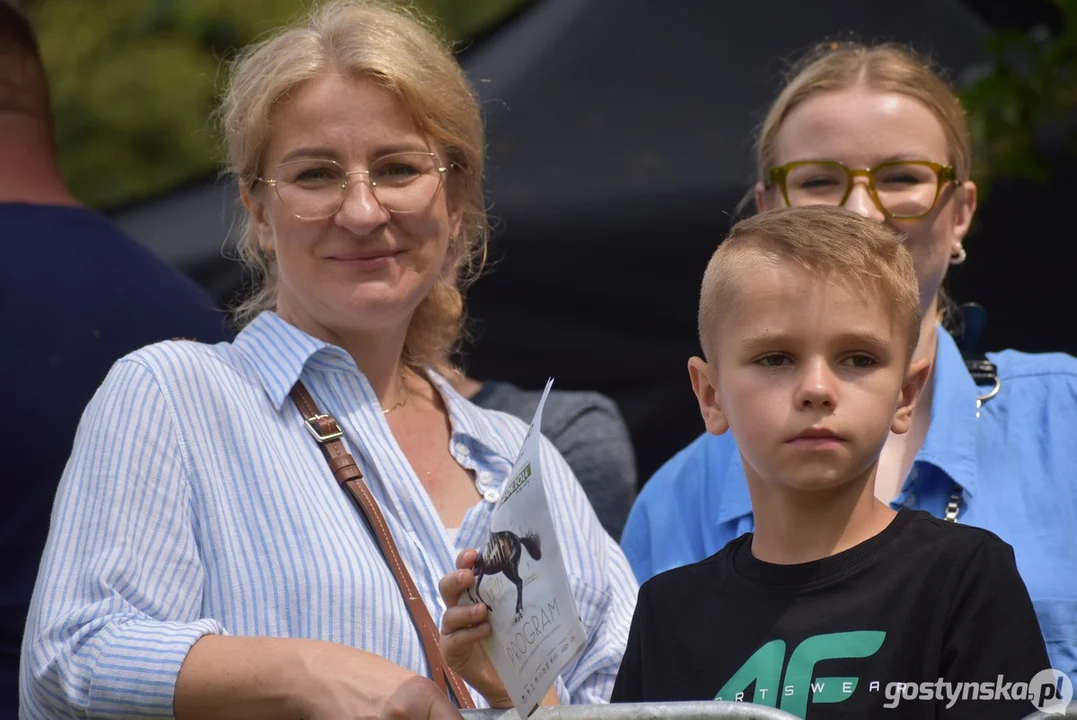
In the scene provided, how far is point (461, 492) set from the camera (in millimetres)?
2686

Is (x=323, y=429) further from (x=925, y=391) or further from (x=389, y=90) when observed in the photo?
(x=925, y=391)

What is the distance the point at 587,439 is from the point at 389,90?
1455mm

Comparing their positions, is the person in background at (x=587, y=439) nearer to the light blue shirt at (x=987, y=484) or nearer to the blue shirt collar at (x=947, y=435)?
the light blue shirt at (x=987, y=484)

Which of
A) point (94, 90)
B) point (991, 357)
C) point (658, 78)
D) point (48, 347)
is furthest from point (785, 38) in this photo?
point (94, 90)

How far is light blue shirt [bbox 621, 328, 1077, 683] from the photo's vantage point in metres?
2.52

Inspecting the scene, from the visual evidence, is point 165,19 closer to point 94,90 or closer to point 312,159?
point 94,90

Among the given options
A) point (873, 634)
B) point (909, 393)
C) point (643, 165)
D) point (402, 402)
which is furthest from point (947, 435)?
point (643, 165)

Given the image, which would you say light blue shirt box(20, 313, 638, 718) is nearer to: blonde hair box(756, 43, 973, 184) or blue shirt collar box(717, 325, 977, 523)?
blue shirt collar box(717, 325, 977, 523)

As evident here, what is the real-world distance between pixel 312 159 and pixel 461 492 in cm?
64

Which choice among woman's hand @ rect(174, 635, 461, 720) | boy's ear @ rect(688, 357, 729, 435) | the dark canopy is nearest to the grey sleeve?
the dark canopy

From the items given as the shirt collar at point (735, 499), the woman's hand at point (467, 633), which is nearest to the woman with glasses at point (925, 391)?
the shirt collar at point (735, 499)

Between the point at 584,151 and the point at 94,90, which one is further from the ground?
the point at 94,90

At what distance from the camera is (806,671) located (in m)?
1.94

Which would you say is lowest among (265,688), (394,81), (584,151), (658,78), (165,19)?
(265,688)
